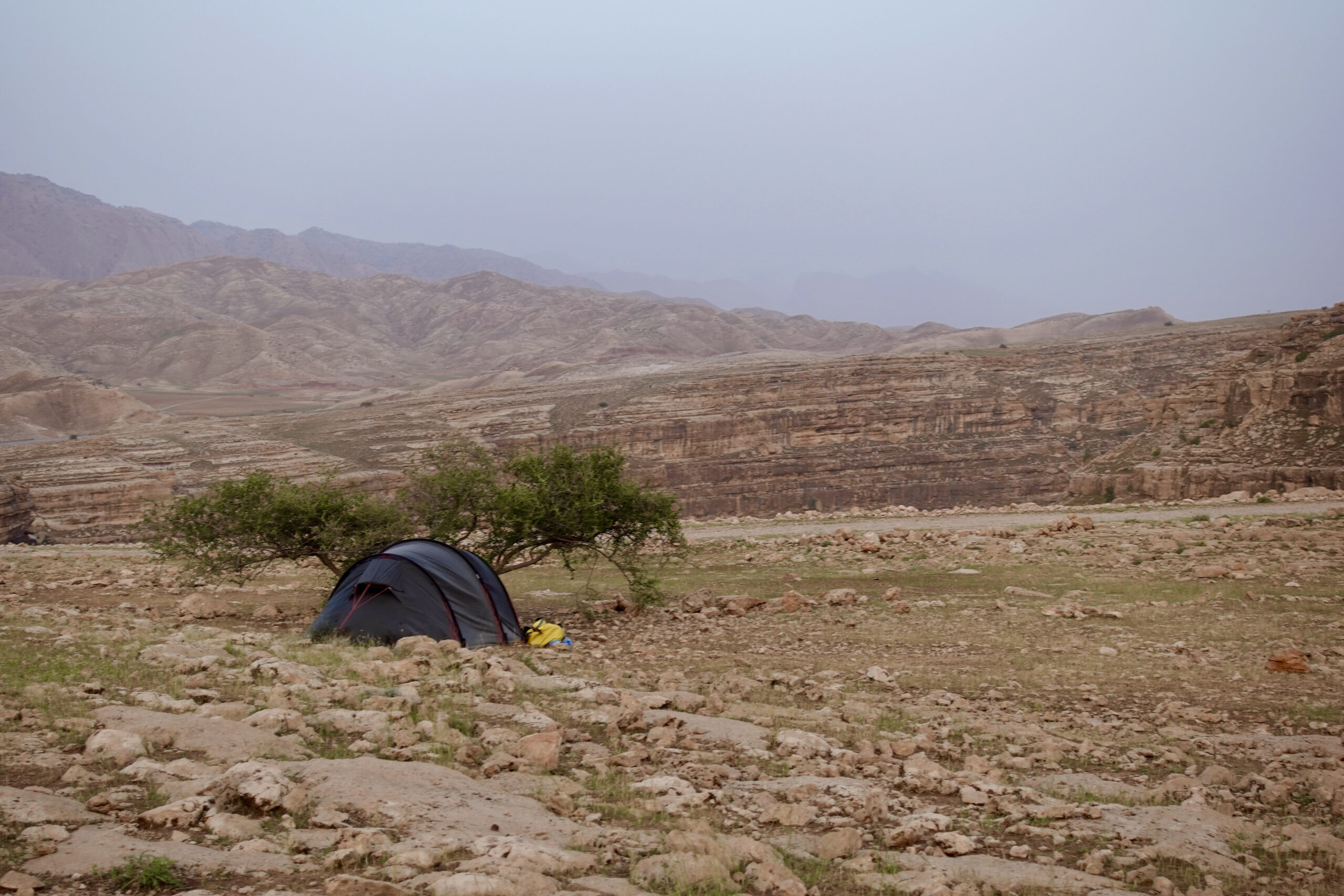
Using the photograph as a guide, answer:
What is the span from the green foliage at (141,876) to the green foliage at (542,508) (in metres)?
11.1

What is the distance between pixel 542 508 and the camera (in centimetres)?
1588

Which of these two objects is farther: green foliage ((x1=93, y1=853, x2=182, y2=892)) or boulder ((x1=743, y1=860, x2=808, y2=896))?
boulder ((x1=743, y1=860, x2=808, y2=896))

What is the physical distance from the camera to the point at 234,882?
14.8ft

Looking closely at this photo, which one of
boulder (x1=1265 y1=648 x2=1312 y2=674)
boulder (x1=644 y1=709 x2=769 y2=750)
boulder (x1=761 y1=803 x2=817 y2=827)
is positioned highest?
boulder (x1=761 y1=803 x2=817 y2=827)

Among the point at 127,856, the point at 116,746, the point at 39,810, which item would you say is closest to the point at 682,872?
the point at 127,856

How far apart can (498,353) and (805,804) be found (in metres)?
180

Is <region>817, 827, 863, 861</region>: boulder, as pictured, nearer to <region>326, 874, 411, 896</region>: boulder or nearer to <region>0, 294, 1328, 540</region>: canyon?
<region>326, 874, 411, 896</region>: boulder

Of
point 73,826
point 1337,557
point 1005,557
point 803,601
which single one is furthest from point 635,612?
point 1337,557

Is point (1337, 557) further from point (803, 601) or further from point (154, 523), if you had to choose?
point (154, 523)

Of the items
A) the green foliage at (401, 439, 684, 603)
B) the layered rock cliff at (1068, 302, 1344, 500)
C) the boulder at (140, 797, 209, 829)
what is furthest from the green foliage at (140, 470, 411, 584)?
the layered rock cliff at (1068, 302, 1344, 500)

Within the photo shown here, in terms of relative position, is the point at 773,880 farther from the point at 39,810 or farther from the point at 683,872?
the point at 39,810

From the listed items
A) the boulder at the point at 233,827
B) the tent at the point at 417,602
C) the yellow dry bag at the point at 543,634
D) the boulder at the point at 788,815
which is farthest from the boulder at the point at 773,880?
the yellow dry bag at the point at 543,634

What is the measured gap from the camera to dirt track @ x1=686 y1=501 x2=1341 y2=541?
25.5 m

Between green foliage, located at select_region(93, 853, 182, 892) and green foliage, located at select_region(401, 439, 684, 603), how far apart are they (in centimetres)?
1112
